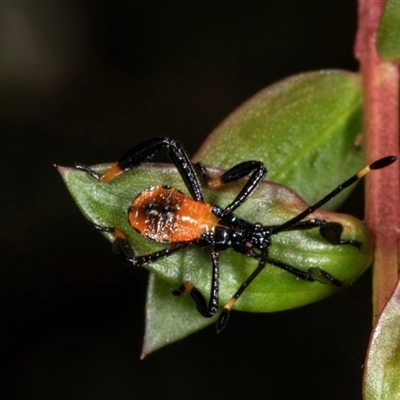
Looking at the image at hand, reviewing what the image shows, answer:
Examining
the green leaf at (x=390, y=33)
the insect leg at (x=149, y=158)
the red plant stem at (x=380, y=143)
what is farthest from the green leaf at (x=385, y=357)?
the green leaf at (x=390, y=33)

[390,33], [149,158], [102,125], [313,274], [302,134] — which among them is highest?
[390,33]

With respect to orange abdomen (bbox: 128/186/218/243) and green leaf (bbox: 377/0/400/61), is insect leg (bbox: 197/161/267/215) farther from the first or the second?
green leaf (bbox: 377/0/400/61)

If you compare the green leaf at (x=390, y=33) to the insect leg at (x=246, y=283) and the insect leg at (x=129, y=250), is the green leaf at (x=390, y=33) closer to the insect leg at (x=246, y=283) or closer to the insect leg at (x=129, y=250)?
the insect leg at (x=246, y=283)

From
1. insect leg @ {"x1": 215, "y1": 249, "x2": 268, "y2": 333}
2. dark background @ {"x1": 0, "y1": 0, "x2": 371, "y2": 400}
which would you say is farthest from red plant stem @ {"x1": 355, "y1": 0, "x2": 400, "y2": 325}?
dark background @ {"x1": 0, "y1": 0, "x2": 371, "y2": 400}

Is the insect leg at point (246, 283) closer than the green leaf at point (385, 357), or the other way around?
the green leaf at point (385, 357)

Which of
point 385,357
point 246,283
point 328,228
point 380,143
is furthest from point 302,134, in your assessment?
point 385,357

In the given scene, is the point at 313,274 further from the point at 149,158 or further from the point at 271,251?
the point at 149,158
